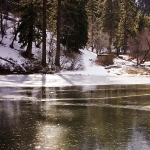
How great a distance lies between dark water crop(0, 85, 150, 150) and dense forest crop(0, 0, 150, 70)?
15.6m

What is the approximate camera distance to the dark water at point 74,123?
7.05 meters

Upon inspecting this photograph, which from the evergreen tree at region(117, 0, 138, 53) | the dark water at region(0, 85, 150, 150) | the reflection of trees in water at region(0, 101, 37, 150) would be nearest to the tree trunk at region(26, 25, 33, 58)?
the dark water at region(0, 85, 150, 150)

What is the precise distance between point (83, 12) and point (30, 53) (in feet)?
45.0

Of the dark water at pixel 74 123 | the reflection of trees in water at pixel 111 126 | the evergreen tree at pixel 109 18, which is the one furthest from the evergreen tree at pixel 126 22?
the reflection of trees in water at pixel 111 126

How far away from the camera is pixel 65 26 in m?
37.5

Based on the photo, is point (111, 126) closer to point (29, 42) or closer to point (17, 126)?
point (17, 126)

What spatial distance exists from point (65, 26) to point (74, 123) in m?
29.3

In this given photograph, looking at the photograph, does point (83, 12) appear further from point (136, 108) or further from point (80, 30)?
point (136, 108)

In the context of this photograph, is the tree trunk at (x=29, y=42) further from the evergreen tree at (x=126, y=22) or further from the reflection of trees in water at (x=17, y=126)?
the evergreen tree at (x=126, y=22)

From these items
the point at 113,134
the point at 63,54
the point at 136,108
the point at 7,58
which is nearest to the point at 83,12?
the point at 63,54

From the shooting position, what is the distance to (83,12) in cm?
4294

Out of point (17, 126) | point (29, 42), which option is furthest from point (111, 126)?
point (29, 42)

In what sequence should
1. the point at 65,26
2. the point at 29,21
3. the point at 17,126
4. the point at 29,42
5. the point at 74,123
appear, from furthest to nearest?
the point at 65,26 < the point at 29,42 < the point at 29,21 < the point at 74,123 < the point at 17,126

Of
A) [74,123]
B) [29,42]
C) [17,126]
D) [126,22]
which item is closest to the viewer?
[17,126]
